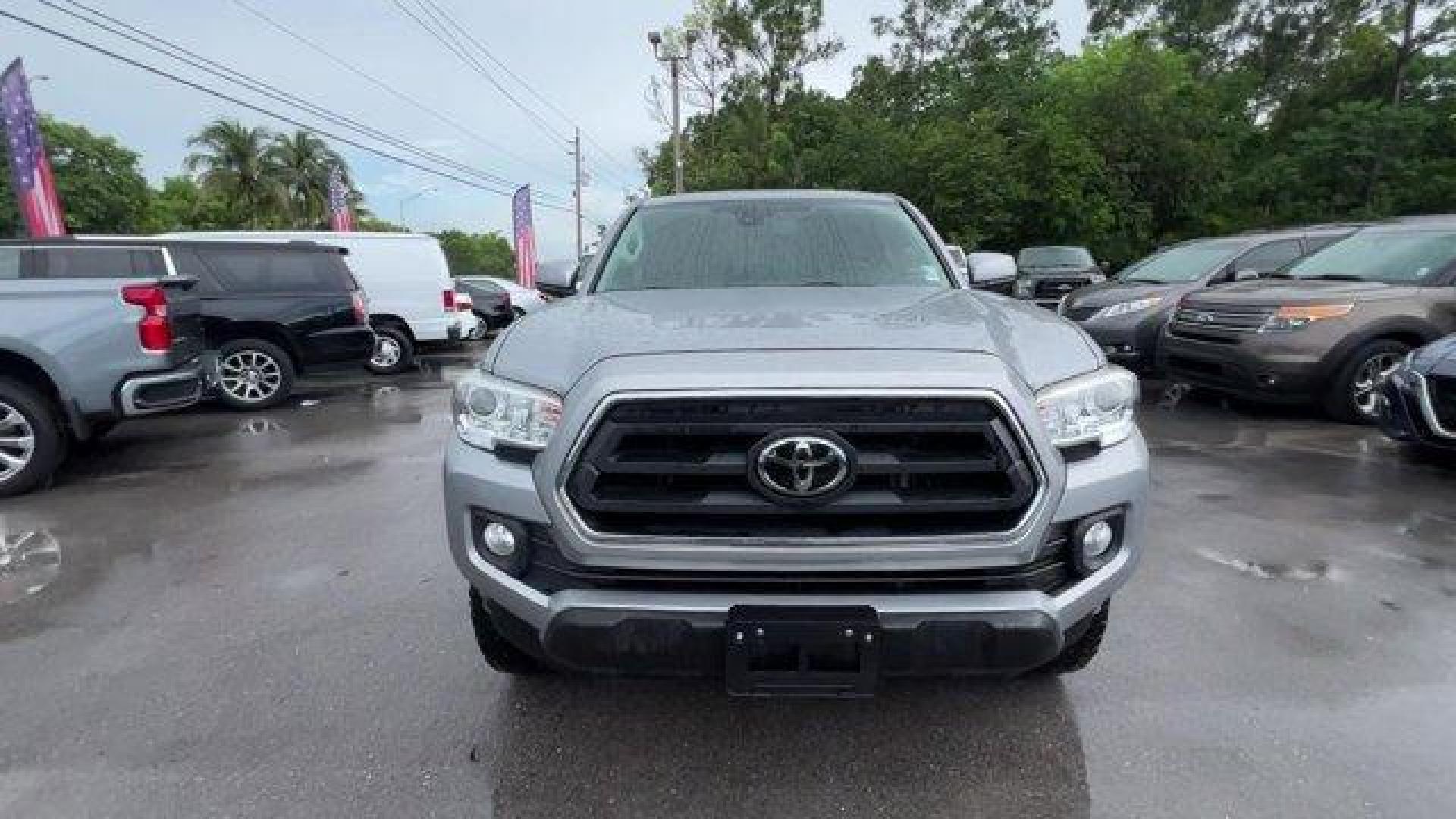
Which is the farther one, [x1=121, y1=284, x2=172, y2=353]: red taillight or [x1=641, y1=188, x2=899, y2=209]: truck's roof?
[x1=121, y1=284, x2=172, y2=353]: red taillight

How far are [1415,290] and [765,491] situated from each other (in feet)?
24.0

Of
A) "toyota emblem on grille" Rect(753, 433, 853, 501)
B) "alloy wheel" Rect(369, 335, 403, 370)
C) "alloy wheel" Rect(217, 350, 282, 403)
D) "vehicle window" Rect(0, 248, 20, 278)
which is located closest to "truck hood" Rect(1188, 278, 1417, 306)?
"toyota emblem on grille" Rect(753, 433, 853, 501)

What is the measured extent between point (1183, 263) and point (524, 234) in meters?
26.8

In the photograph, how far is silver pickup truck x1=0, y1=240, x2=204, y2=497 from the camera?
5734 millimetres

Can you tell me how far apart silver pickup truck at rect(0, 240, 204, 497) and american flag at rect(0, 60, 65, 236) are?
10.9 meters

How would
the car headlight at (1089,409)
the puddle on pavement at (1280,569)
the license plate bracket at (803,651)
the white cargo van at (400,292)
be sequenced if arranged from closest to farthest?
1. the license plate bracket at (803,651)
2. the car headlight at (1089,409)
3. the puddle on pavement at (1280,569)
4. the white cargo van at (400,292)

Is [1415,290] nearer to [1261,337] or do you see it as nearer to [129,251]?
[1261,337]

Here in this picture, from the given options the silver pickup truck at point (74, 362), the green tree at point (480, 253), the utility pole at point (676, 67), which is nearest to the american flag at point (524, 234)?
the utility pole at point (676, 67)

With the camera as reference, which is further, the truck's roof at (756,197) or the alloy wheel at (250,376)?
the alloy wheel at (250,376)

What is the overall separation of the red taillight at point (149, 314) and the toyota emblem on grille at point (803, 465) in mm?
5597

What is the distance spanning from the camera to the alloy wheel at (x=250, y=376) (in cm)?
929

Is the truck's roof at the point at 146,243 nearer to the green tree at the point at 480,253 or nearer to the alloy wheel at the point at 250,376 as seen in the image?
the alloy wheel at the point at 250,376

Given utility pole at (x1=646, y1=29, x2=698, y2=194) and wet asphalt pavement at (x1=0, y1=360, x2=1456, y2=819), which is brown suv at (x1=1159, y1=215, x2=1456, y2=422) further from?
utility pole at (x1=646, y1=29, x2=698, y2=194)

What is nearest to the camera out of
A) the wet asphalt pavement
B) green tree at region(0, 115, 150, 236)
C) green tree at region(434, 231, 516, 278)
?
the wet asphalt pavement
